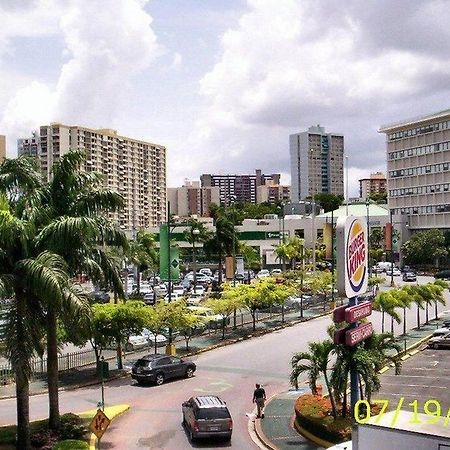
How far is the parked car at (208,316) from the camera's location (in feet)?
128

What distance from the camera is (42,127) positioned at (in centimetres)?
14175

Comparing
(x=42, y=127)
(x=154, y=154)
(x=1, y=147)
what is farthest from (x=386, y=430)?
(x=154, y=154)

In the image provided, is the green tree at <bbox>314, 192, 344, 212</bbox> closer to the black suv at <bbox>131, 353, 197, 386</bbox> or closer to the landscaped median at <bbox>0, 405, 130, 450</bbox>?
the black suv at <bbox>131, 353, 197, 386</bbox>

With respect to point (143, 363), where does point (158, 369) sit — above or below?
below

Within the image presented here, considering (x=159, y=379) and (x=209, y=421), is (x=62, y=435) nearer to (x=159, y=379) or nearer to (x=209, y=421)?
(x=209, y=421)

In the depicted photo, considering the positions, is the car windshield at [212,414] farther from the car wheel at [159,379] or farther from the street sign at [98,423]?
the car wheel at [159,379]

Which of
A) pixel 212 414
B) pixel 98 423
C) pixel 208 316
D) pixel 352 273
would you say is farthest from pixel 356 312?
pixel 208 316

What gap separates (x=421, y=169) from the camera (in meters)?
118

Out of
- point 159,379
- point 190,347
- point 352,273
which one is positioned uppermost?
point 352,273

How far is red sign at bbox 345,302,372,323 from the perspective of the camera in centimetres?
1808

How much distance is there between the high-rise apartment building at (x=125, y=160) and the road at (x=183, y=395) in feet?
322

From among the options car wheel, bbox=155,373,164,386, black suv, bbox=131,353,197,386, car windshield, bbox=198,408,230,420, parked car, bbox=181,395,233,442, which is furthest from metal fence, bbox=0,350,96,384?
car windshield, bbox=198,408,230,420

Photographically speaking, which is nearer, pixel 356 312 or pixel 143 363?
pixel 356 312

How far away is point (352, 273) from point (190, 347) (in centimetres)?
2259
